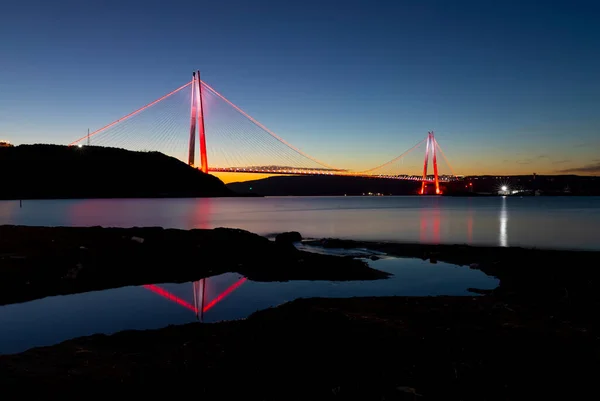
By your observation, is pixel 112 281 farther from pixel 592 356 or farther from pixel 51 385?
pixel 592 356

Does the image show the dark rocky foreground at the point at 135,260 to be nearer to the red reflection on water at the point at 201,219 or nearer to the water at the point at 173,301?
the water at the point at 173,301

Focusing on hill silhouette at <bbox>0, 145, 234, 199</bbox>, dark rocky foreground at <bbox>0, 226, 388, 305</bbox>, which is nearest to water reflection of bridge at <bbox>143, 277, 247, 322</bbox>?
dark rocky foreground at <bbox>0, 226, 388, 305</bbox>

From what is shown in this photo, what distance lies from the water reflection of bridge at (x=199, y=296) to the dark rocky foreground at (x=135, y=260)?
2.00 feet

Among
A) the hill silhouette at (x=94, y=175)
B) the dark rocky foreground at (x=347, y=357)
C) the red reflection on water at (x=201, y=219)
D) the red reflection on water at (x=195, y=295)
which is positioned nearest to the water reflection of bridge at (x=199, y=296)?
the red reflection on water at (x=195, y=295)

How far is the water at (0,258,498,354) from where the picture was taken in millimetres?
8359

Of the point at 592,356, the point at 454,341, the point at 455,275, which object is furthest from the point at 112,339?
the point at 455,275

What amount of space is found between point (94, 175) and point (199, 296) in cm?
12011

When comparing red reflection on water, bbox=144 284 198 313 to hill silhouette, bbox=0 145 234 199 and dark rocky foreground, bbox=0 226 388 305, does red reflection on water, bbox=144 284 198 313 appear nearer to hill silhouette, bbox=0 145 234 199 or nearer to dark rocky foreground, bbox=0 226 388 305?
dark rocky foreground, bbox=0 226 388 305

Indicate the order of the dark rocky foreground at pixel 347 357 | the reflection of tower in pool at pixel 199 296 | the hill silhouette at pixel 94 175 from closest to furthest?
the dark rocky foreground at pixel 347 357 < the reflection of tower in pool at pixel 199 296 < the hill silhouette at pixel 94 175

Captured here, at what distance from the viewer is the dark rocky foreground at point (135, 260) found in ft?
38.4

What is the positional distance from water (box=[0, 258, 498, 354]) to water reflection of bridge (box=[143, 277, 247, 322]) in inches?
0.9

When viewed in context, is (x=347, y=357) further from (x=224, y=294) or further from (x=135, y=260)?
(x=135, y=260)

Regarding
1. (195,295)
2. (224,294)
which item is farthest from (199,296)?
(224,294)

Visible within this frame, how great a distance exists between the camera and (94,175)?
119312mm
